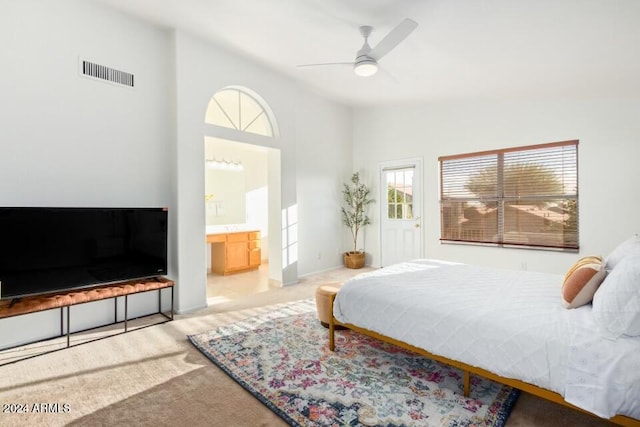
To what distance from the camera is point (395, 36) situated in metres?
2.77

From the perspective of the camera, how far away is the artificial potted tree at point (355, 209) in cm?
608

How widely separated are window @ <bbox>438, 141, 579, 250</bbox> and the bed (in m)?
1.82


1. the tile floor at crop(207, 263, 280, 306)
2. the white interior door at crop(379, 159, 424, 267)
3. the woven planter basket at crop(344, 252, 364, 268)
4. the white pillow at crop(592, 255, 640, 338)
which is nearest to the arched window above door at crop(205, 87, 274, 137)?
the tile floor at crop(207, 263, 280, 306)

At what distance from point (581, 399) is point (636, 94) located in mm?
3833

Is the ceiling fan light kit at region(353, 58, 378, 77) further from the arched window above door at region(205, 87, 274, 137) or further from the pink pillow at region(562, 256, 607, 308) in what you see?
the pink pillow at region(562, 256, 607, 308)

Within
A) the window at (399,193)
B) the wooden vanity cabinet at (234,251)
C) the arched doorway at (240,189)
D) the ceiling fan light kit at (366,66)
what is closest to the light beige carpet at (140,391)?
the arched doorway at (240,189)

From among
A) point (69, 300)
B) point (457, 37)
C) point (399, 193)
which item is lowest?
point (69, 300)

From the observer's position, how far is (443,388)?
6.91ft

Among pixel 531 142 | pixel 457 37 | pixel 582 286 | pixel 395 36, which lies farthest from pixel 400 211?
pixel 582 286

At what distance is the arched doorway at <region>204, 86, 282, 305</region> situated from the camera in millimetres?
4434

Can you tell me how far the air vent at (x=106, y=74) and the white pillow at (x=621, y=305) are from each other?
4.37m

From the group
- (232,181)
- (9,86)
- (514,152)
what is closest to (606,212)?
(514,152)

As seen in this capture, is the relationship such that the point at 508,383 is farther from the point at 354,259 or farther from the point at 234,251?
the point at 234,251

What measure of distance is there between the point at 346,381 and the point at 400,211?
13.1 feet
